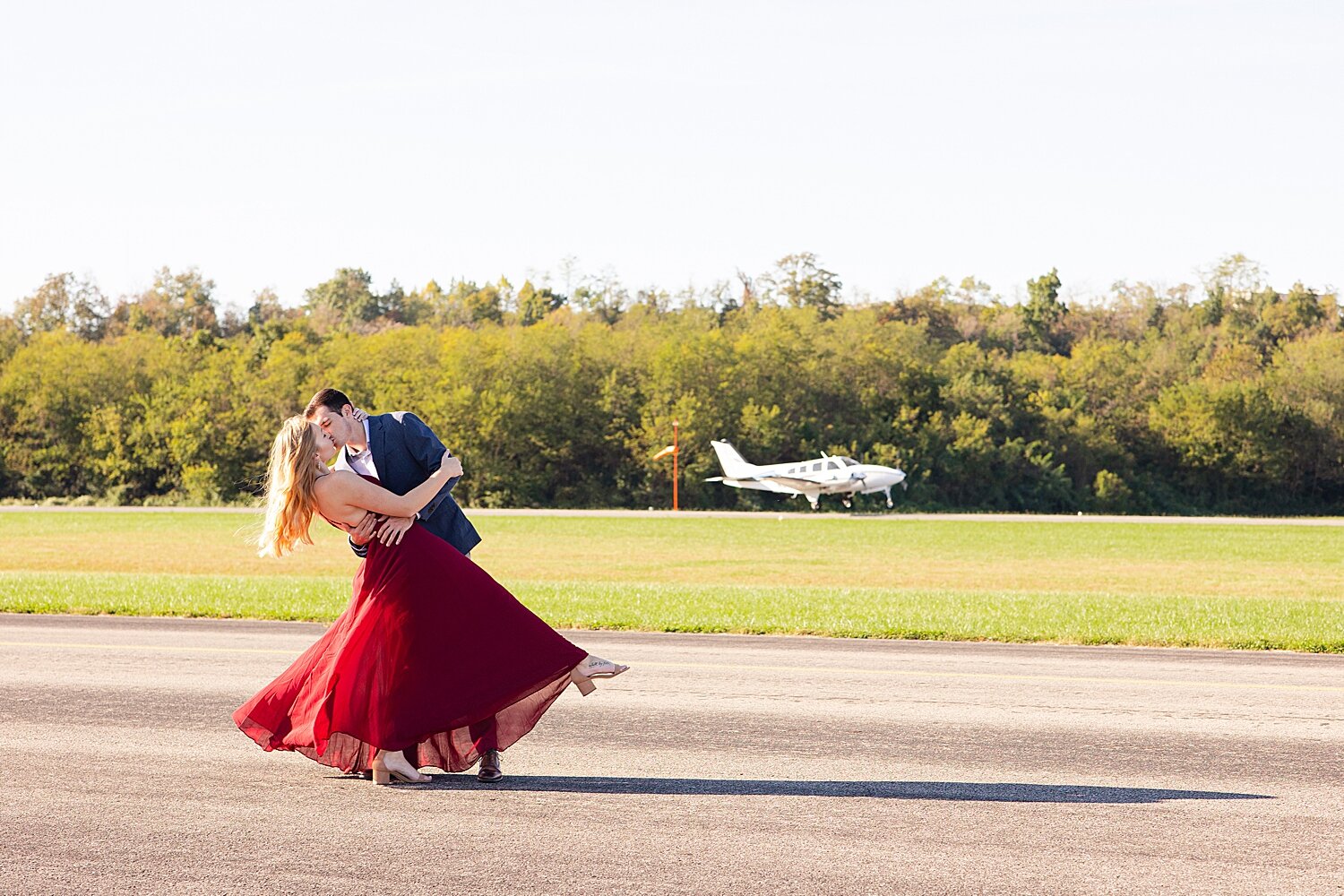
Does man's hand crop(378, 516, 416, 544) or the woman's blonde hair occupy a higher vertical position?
the woman's blonde hair

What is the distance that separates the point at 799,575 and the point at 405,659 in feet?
70.6

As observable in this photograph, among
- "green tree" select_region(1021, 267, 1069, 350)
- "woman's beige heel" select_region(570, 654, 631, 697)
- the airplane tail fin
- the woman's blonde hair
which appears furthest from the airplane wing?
the woman's blonde hair

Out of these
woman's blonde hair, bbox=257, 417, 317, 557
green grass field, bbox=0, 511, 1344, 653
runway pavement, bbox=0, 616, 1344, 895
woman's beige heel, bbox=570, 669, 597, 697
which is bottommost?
green grass field, bbox=0, 511, 1344, 653

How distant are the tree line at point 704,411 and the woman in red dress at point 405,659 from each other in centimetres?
6391

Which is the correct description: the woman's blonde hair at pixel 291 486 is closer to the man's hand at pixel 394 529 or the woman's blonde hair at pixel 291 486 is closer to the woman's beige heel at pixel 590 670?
the man's hand at pixel 394 529

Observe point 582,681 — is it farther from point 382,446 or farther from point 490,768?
point 382,446

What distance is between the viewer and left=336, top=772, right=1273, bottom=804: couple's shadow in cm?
650

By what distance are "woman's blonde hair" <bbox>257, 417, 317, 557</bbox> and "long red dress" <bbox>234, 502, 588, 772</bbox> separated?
40cm

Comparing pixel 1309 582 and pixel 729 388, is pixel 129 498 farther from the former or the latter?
pixel 1309 582

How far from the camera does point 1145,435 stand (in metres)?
79.4

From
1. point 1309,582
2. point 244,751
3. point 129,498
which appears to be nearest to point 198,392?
point 129,498

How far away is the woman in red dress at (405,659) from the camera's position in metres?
6.73

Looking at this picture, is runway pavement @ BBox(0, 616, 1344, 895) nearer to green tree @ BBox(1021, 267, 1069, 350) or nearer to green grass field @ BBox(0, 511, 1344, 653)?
green grass field @ BBox(0, 511, 1344, 653)

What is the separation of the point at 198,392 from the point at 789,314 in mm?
35178
